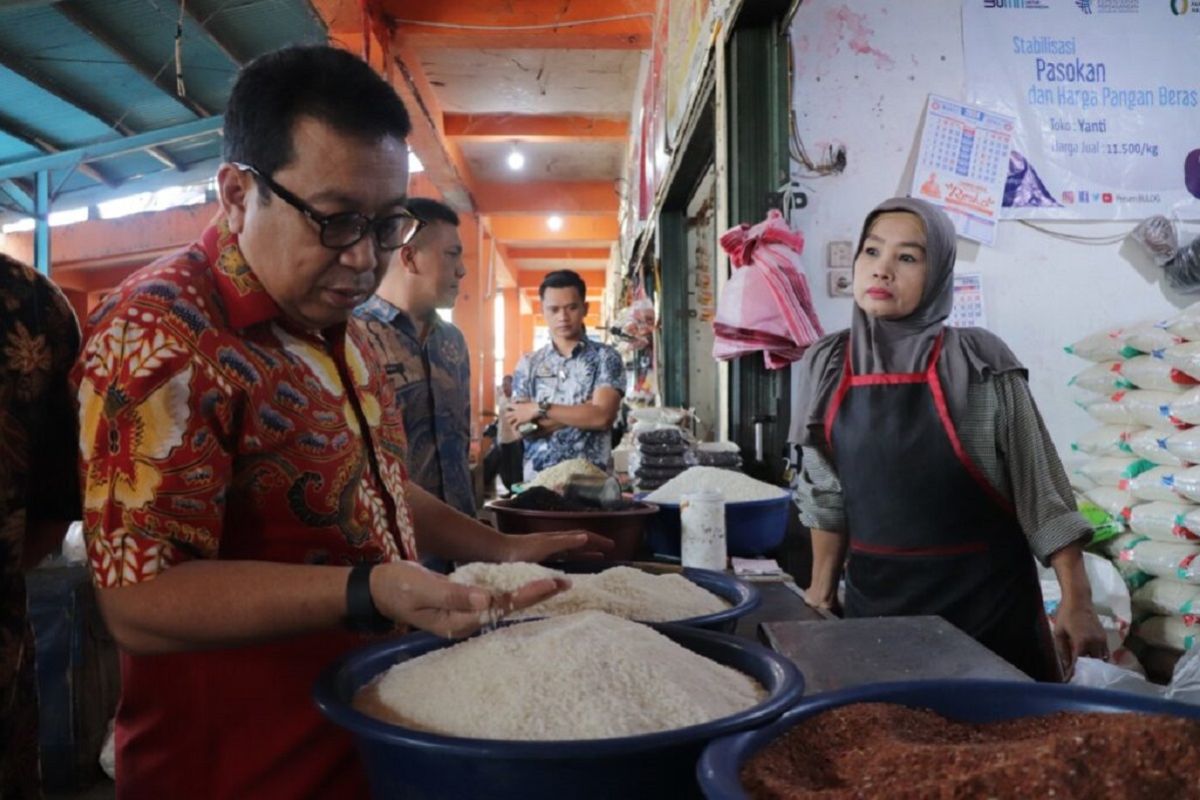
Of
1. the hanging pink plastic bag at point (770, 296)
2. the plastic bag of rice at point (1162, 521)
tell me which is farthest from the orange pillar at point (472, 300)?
the plastic bag of rice at point (1162, 521)

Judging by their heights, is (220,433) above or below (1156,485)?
above

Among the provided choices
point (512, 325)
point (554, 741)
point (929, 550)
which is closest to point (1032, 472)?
point (929, 550)

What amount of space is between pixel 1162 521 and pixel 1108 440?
38 cm

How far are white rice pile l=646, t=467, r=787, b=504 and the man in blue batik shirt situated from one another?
77 cm

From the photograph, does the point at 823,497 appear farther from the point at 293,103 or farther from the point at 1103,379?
the point at 293,103

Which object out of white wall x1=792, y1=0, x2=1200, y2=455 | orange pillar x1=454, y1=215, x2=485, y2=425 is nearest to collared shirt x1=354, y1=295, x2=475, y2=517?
white wall x1=792, y1=0, x2=1200, y2=455

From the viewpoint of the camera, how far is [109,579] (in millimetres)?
868

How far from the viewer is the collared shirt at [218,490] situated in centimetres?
87

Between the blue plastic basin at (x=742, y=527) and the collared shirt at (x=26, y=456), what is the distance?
1365mm

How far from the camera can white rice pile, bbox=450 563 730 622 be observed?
3.64ft

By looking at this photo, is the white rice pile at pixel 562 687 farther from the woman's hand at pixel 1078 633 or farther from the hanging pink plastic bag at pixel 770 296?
the hanging pink plastic bag at pixel 770 296

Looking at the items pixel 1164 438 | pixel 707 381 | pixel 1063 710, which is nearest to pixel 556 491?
pixel 1063 710

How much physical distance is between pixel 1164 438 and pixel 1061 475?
3.69 ft

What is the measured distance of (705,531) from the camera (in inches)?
74.4
